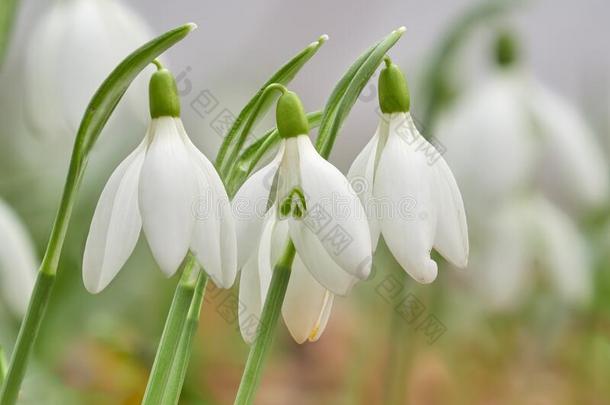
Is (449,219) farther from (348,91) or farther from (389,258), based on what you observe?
(389,258)

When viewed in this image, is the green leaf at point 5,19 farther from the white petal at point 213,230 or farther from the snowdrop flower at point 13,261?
the white petal at point 213,230

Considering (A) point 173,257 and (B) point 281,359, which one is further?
(B) point 281,359

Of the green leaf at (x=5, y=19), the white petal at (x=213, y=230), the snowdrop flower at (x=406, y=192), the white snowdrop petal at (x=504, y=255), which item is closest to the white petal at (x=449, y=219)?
the snowdrop flower at (x=406, y=192)

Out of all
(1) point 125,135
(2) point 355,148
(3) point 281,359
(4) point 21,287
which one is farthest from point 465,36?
(2) point 355,148

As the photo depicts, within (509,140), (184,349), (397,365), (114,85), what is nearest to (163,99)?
(114,85)

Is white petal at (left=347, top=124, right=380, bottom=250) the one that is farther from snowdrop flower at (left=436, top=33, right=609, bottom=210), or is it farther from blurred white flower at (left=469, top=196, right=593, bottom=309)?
blurred white flower at (left=469, top=196, right=593, bottom=309)

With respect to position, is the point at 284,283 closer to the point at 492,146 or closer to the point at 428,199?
the point at 428,199

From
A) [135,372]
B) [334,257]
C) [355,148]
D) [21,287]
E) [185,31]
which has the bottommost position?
[355,148]
